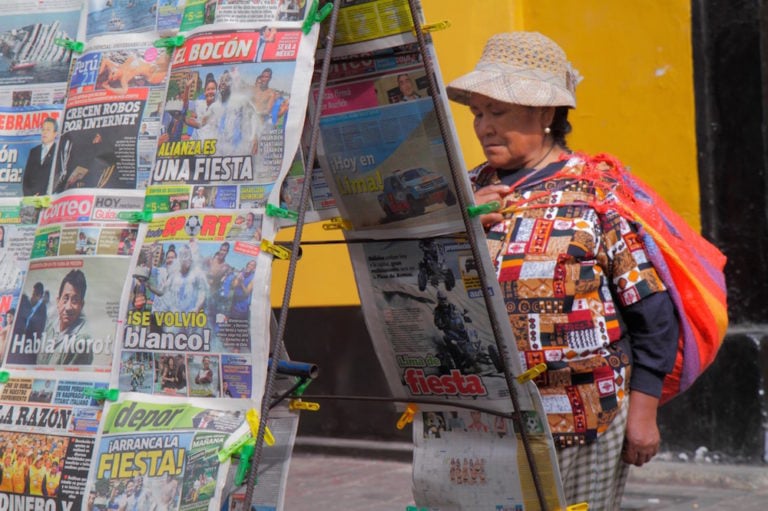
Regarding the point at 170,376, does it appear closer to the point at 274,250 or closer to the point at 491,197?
the point at 274,250

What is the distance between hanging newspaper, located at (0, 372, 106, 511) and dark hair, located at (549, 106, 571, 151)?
A: 4.64ft

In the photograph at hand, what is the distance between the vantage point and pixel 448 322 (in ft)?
9.73

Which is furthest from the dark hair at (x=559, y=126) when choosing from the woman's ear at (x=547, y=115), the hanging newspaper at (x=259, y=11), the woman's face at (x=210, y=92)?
the woman's face at (x=210, y=92)

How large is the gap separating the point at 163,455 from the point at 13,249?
3.27 ft

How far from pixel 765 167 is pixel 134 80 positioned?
324 centimetres

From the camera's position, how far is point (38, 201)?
10.2 ft

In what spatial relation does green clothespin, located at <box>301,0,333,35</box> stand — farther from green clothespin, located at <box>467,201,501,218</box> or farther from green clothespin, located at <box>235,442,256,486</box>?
green clothespin, located at <box>235,442,256,486</box>

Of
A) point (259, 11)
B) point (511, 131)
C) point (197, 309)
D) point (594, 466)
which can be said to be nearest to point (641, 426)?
point (594, 466)

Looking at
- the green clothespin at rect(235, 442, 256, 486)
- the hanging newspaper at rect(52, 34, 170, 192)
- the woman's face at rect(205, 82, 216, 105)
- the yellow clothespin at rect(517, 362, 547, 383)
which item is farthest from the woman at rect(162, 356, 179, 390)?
the yellow clothespin at rect(517, 362, 547, 383)

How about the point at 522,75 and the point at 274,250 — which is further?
the point at 522,75

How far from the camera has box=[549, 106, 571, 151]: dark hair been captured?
316cm

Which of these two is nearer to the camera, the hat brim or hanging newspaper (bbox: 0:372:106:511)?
hanging newspaper (bbox: 0:372:106:511)

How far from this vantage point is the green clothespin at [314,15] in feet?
8.54

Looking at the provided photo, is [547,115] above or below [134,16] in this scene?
below
